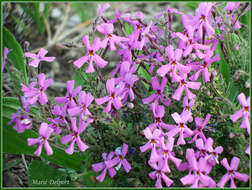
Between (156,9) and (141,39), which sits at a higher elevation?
(141,39)

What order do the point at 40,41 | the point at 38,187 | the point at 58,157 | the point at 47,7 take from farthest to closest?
1. the point at 40,41
2. the point at 47,7
3. the point at 58,157
4. the point at 38,187

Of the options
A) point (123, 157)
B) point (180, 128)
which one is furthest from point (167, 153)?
point (123, 157)

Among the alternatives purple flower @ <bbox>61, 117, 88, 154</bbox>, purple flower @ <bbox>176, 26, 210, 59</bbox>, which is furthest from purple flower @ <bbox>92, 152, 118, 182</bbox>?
purple flower @ <bbox>176, 26, 210, 59</bbox>

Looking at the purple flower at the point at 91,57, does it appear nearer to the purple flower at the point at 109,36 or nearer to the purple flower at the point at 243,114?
the purple flower at the point at 109,36

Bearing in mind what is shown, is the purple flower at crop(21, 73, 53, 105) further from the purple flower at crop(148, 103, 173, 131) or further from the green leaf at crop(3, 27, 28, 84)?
the green leaf at crop(3, 27, 28, 84)

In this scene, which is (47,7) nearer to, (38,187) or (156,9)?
(156,9)

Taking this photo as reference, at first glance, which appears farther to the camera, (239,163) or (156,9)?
(156,9)

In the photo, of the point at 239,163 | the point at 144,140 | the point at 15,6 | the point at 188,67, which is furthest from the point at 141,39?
the point at 15,6
